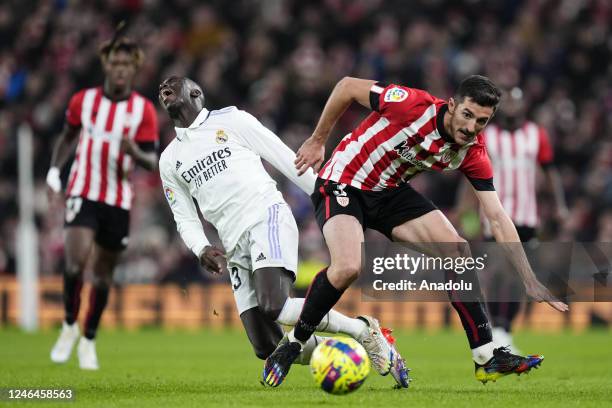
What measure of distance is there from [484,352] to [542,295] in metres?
0.64

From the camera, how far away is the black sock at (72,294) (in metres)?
9.49

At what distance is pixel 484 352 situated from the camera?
6945mm

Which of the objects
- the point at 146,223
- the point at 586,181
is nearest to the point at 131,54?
the point at 146,223

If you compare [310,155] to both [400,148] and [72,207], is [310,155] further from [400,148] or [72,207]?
[72,207]

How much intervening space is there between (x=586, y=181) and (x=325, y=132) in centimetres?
988

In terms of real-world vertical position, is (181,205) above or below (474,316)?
above

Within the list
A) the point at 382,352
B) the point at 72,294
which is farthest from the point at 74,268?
the point at 382,352

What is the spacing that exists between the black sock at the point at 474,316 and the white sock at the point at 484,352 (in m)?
0.02

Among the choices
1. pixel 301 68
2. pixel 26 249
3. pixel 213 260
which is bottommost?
pixel 26 249

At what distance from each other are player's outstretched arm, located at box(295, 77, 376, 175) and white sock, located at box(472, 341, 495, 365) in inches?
59.2

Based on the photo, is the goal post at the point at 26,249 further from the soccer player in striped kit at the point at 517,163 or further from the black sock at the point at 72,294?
the soccer player in striped kit at the point at 517,163

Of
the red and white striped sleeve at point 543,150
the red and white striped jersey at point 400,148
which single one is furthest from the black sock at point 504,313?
the red and white striped jersey at point 400,148

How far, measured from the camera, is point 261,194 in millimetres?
7375

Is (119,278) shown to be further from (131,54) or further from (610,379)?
(610,379)
